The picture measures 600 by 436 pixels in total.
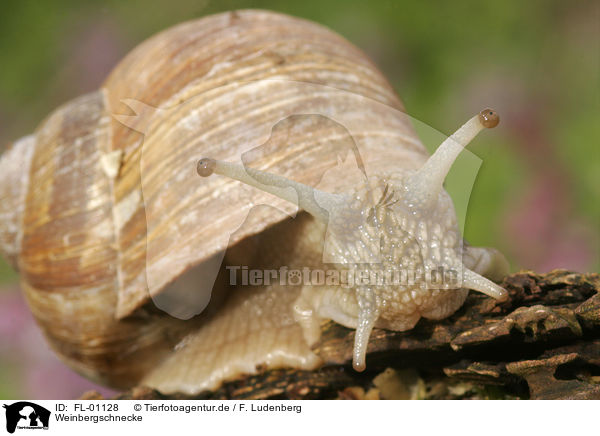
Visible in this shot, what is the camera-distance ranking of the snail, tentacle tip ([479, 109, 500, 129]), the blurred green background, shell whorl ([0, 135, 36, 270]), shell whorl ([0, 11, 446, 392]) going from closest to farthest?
tentacle tip ([479, 109, 500, 129])
the snail
shell whorl ([0, 11, 446, 392])
shell whorl ([0, 135, 36, 270])
the blurred green background

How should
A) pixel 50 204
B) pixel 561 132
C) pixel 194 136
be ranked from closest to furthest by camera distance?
pixel 194 136, pixel 50 204, pixel 561 132

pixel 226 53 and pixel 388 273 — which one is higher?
pixel 226 53

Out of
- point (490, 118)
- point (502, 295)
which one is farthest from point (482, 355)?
point (490, 118)
